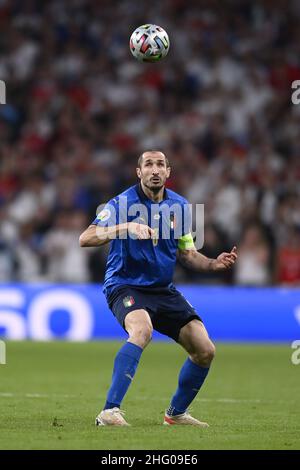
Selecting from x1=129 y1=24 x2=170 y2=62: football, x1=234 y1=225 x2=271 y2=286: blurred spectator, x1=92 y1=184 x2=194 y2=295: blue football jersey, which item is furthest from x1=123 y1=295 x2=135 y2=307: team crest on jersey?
x1=234 y1=225 x2=271 y2=286: blurred spectator

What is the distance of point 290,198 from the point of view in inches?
755

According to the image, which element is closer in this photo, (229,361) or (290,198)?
(229,361)

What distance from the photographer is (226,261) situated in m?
8.73

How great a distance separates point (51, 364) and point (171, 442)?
718 cm

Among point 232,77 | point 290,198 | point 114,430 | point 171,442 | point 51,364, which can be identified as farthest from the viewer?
Result: point 232,77

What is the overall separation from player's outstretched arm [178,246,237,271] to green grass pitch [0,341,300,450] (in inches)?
50.4

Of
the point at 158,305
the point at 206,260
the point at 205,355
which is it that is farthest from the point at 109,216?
the point at 205,355

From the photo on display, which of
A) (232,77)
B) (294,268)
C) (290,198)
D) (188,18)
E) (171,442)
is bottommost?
(171,442)

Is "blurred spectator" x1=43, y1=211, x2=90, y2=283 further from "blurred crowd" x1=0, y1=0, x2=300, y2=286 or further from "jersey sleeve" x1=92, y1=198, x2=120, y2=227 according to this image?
"jersey sleeve" x1=92, y1=198, x2=120, y2=227

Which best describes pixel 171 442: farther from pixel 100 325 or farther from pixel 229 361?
pixel 100 325

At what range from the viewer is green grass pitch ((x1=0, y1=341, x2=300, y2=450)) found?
25.0 ft

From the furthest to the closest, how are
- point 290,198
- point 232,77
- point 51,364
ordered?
1. point 232,77
2. point 290,198
3. point 51,364

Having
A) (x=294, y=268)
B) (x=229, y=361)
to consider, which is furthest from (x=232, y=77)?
(x=229, y=361)

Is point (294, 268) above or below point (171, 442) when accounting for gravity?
above
